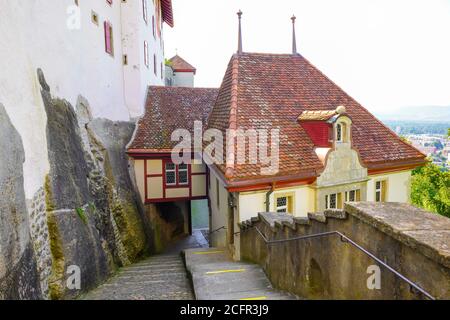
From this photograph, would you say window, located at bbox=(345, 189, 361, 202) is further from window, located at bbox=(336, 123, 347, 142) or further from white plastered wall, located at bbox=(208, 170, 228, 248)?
white plastered wall, located at bbox=(208, 170, 228, 248)

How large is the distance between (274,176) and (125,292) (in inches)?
210

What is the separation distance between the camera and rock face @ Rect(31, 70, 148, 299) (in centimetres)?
762

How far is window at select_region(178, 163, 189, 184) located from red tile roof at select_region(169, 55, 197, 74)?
2480cm

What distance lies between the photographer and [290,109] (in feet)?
43.1

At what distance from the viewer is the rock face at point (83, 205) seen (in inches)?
300

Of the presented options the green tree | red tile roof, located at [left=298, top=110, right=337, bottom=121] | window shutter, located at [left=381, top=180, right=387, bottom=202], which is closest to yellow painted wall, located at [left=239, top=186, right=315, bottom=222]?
red tile roof, located at [left=298, top=110, right=337, bottom=121]

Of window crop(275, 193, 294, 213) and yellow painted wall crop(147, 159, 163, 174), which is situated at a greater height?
yellow painted wall crop(147, 159, 163, 174)

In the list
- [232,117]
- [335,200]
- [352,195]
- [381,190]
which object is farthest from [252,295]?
[381,190]

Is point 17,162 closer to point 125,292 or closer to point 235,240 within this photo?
Answer: point 125,292

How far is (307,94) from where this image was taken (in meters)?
14.2

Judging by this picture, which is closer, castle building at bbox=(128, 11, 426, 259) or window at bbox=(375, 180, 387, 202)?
castle building at bbox=(128, 11, 426, 259)

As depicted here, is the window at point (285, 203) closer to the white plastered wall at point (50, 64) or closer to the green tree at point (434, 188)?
the white plastered wall at point (50, 64)

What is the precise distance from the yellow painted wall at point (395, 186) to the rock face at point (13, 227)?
11.6 metres

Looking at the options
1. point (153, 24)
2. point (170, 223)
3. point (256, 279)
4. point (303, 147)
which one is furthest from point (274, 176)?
point (153, 24)
